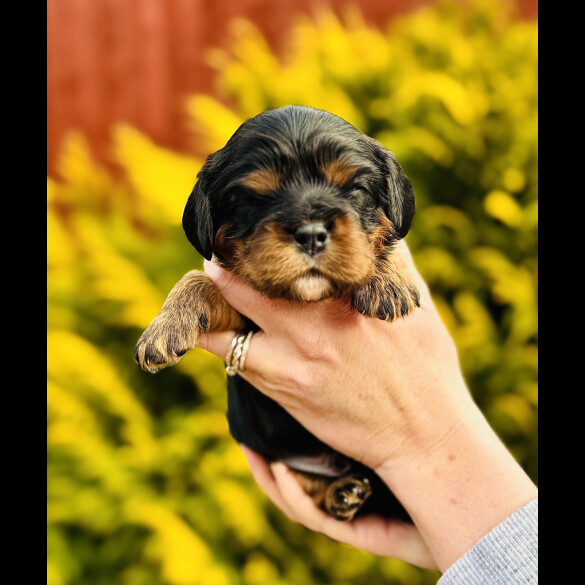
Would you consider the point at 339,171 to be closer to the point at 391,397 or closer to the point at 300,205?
the point at 300,205

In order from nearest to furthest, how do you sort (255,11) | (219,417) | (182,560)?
(182,560), (219,417), (255,11)

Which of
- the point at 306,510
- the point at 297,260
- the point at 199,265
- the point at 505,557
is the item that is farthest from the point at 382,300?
the point at 199,265

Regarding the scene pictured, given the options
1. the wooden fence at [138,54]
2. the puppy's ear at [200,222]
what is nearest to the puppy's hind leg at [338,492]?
the puppy's ear at [200,222]

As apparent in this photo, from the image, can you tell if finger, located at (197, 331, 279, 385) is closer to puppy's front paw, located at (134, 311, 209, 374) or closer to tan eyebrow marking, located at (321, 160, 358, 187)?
puppy's front paw, located at (134, 311, 209, 374)

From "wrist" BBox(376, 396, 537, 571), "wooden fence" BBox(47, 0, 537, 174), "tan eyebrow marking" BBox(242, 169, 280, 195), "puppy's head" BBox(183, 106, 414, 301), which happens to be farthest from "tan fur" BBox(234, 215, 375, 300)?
"wooden fence" BBox(47, 0, 537, 174)

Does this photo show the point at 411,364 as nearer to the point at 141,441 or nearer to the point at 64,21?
the point at 141,441

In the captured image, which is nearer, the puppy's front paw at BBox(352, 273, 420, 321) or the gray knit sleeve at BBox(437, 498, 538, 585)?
the gray knit sleeve at BBox(437, 498, 538, 585)

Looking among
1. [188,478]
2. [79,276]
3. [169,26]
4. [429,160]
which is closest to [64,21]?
[169,26]
